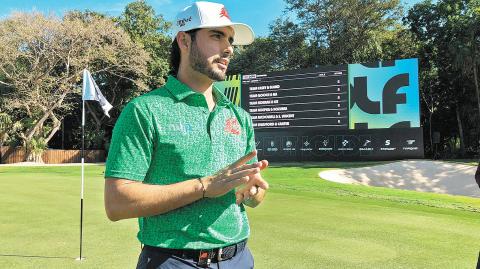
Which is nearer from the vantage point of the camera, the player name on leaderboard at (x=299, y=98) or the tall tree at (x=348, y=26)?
the player name on leaderboard at (x=299, y=98)

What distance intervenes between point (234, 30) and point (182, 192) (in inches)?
34.0

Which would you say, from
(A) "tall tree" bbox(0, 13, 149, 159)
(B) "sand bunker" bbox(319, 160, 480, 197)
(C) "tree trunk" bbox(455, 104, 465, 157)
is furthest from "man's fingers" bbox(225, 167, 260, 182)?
(C) "tree trunk" bbox(455, 104, 465, 157)

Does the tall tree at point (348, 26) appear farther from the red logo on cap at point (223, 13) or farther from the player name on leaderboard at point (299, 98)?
the red logo on cap at point (223, 13)

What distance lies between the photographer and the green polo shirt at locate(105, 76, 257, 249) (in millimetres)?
1833

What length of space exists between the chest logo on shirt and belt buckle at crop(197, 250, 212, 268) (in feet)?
1.79

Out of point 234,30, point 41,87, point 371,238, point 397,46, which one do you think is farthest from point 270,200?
point 397,46

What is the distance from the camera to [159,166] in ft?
6.28

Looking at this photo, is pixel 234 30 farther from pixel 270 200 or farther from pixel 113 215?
pixel 270 200

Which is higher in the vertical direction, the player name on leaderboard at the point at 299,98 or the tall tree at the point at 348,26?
the tall tree at the point at 348,26

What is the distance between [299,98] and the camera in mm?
24719

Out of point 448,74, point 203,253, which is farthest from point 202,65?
point 448,74

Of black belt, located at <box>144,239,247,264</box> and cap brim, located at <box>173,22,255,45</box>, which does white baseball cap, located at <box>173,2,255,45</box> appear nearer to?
cap brim, located at <box>173,22,255,45</box>

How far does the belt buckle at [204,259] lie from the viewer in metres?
1.92

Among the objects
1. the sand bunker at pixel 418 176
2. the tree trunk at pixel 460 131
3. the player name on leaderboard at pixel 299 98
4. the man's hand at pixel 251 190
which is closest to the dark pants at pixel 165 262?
the man's hand at pixel 251 190
